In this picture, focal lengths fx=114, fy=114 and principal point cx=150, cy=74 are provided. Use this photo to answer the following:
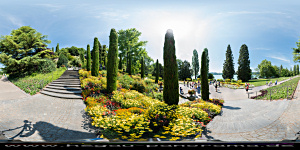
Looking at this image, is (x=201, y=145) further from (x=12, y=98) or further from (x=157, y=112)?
(x=12, y=98)

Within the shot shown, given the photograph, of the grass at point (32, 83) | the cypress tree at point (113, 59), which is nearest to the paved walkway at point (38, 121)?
the grass at point (32, 83)

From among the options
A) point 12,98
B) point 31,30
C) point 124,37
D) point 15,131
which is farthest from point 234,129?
point 124,37

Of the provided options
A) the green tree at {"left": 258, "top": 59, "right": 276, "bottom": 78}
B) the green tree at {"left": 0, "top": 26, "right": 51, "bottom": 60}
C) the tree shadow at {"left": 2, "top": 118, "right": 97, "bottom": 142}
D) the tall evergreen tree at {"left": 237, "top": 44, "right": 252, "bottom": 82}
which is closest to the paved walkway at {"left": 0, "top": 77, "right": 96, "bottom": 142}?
the tree shadow at {"left": 2, "top": 118, "right": 97, "bottom": 142}

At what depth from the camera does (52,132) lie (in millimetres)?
1408

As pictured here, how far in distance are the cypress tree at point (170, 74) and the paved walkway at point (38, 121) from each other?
257 centimetres

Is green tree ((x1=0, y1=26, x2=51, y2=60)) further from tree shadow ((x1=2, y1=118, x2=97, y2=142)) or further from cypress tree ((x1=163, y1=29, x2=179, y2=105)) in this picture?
cypress tree ((x1=163, y1=29, x2=179, y2=105))

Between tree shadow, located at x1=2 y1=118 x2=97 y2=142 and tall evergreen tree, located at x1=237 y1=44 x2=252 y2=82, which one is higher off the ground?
tall evergreen tree, located at x1=237 y1=44 x2=252 y2=82

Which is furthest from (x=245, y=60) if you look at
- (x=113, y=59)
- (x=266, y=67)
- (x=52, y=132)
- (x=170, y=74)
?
(x=52, y=132)

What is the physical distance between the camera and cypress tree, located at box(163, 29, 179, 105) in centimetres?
386

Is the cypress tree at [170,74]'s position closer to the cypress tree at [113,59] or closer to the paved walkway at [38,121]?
the cypress tree at [113,59]

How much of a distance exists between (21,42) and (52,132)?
2.21 metres

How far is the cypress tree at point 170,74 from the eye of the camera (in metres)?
3.86

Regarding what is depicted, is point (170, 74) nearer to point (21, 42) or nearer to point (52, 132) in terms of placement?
point (52, 132)

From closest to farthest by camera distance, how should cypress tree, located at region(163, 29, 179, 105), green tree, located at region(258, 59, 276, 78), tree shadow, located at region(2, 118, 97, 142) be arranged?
tree shadow, located at region(2, 118, 97, 142) < green tree, located at region(258, 59, 276, 78) < cypress tree, located at region(163, 29, 179, 105)
